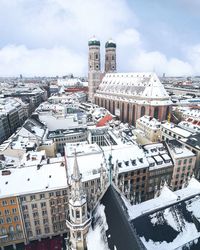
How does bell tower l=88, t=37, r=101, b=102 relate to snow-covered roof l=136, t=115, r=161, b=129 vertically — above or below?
above

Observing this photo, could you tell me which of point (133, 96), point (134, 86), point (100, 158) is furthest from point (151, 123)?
point (100, 158)

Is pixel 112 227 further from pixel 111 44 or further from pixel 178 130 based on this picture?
pixel 111 44

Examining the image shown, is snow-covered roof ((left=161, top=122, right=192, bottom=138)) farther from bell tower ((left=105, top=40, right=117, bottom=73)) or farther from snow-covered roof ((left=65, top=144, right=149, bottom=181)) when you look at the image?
bell tower ((left=105, top=40, right=117, bottom=73))

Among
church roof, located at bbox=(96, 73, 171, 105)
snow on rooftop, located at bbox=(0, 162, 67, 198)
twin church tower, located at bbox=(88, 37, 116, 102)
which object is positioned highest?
twin church tower, located at bbox=(88, 37, 116, 102)

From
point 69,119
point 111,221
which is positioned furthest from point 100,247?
point 69,119

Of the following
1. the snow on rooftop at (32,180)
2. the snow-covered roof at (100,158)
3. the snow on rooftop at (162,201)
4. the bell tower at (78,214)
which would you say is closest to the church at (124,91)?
the snow-covered roof at (100,158)

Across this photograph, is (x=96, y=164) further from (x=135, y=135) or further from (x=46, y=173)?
(x=135, y=135)

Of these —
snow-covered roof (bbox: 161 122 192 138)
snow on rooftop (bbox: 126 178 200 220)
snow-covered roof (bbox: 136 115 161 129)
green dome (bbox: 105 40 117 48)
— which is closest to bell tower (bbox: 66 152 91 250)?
snow on rooftop (bbox: 126 178 200 220)
